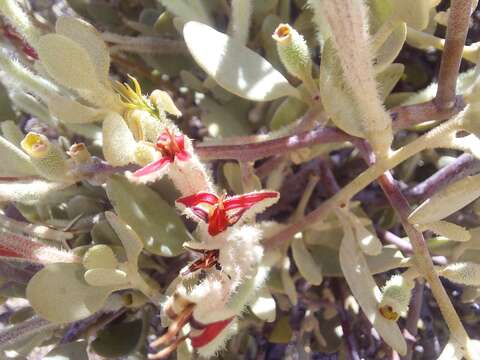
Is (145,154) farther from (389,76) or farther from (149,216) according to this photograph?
(389,76)

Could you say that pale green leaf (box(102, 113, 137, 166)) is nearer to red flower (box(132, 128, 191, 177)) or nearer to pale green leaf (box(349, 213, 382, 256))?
red flower (box(132, 128, 191, 177))

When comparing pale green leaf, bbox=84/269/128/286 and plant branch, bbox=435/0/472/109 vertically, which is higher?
plant branch, bbox=435/0/472/109

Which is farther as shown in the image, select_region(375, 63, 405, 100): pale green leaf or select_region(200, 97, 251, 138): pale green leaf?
select_region(200, 97, 251, 138): pale green leaf

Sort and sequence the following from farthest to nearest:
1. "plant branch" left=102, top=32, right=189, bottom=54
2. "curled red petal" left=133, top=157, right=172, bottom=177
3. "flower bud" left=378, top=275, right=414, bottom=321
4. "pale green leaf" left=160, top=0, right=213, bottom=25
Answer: "plant branch" left=102, top=32, right=189, bottom=54
"pale green leaf" left=160, top=0, right=213, bottom=25
"flower bud" left=378, top=275, right=414, bottom=321
"curled red petal" left=133, top=157, right=172, bottom=177

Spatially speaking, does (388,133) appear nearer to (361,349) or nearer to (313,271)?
(313,271)

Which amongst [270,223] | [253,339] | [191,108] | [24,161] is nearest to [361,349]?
[253,339]

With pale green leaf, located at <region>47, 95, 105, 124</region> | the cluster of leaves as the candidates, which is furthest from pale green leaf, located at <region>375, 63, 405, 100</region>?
pale green leaf, located at <region>47, 95, 105, 124</region>

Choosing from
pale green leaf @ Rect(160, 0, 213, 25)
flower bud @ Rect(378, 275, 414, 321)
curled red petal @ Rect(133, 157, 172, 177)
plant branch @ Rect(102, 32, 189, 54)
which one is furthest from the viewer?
plant branch @ Rect(102, 32, 189, 54)
